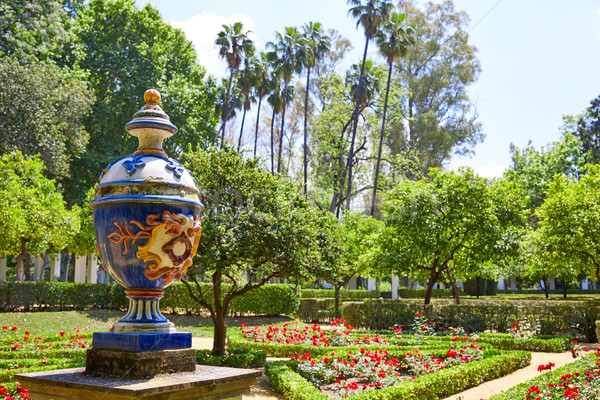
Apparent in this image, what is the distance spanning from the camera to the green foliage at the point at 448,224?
1862 centimetres

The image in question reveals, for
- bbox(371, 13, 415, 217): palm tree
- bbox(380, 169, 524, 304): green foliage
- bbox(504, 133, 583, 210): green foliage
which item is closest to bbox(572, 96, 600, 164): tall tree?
bbox(504, 133, 583, 210): green foliage

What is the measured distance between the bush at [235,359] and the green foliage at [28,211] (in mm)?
12722

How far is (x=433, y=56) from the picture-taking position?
39.1 meters

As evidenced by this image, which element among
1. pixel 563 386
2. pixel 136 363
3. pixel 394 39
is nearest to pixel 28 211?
pixel 136 363

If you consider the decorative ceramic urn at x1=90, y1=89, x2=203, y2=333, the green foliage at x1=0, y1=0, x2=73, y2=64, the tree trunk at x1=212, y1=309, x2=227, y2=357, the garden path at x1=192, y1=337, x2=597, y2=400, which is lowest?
the garden path at x1=192, y1=337, x2=597, y2=400

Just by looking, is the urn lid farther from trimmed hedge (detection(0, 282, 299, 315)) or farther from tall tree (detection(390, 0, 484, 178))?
tall tree (detection(390, 0, 484, 178))

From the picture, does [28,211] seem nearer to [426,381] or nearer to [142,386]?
[426,381]

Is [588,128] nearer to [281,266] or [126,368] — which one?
[281,266]

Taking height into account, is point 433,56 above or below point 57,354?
above

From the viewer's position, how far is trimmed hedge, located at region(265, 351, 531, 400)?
773 centimetres

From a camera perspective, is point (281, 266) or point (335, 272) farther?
point (335, 272)

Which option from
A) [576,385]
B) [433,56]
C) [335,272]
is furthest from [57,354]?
[433,56]

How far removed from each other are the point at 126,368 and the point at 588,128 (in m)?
40.2

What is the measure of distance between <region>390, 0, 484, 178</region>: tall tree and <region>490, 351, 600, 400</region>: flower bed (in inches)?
1198
